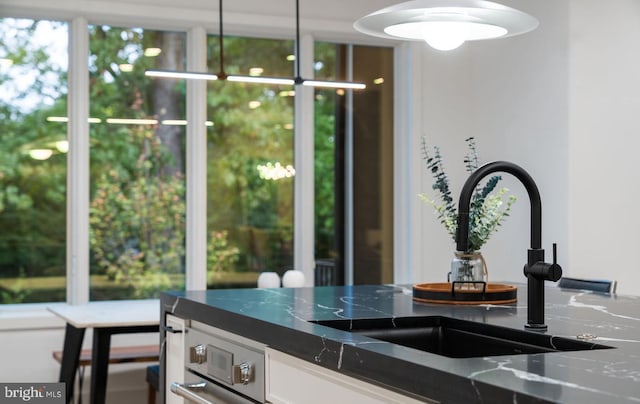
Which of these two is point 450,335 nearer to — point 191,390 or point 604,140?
point 191,390

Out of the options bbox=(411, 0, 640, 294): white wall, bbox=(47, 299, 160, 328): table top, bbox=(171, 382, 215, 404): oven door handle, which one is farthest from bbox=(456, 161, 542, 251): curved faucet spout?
bbox=(411, 0, 640, 294): white wall

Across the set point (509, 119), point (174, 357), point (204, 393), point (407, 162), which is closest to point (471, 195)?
point (204, 393)

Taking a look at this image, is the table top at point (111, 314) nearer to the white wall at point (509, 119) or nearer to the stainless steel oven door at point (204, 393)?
the stainless steel oven door at point (204, 393)

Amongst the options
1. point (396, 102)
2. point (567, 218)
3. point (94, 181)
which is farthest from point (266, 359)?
point (396, 102)

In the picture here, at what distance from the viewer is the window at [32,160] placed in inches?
210

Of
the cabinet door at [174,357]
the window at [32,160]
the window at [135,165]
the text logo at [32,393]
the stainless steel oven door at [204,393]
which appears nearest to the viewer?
the stainless steel oven door at [204,393]

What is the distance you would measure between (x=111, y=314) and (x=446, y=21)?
2589 mm

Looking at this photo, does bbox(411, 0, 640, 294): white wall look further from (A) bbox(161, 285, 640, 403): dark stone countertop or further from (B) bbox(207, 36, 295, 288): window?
(A) bbox(161, 285, 640, 403): dark stone countertop

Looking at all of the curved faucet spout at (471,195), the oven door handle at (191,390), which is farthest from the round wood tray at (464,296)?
the oven door handle at (191,390)

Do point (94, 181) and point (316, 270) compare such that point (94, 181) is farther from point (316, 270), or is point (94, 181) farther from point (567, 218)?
point (567, 218)

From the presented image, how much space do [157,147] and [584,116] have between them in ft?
8.33

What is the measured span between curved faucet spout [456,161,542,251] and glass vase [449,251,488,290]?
52 centimetres

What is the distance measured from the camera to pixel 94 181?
218 inches

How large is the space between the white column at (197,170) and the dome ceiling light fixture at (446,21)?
3004mm
